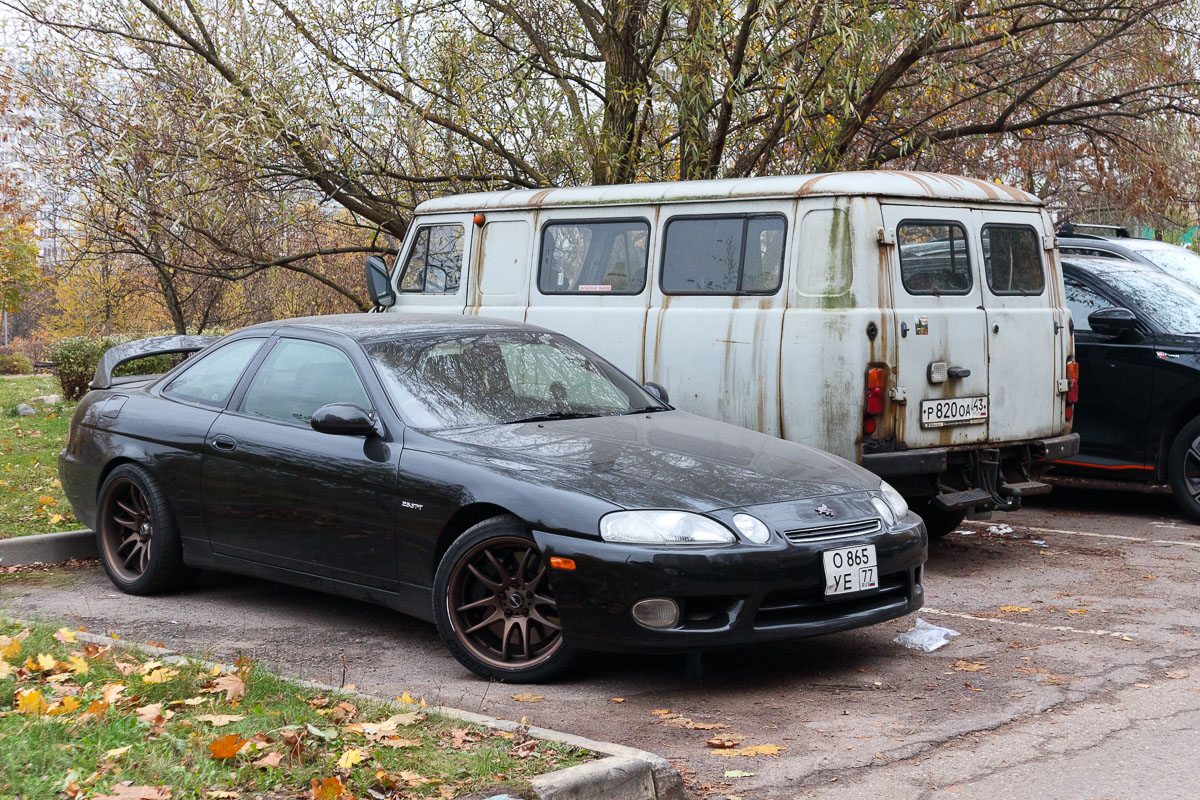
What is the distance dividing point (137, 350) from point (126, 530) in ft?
3.90

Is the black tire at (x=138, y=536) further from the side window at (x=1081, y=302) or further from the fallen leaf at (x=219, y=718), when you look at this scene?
the side window at (x=1081, y=302)

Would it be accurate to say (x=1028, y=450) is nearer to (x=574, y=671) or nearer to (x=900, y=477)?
(x=900, y=477)

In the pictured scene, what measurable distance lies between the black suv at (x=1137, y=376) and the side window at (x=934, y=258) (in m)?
2.34

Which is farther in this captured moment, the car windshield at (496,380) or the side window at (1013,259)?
the side window at (1013,259)

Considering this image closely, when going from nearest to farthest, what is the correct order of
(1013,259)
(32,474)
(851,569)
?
(851,569)
(1013,259)
(32,474)

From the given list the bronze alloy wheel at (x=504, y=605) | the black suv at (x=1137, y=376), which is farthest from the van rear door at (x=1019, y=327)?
the bronze alloy wheel at (x=504, y=605)

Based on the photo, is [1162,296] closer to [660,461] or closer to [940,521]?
[940,521]

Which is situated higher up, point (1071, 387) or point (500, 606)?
point (1071, 387)

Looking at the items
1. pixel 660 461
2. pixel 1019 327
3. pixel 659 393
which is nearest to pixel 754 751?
pixel 660 461

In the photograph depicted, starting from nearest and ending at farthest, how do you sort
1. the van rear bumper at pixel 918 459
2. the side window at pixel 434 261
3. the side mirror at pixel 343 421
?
1. the side mirror at pixel 343 421
2. the van rear bumper at pixel 918 459
3. the side window at pixel 434 261

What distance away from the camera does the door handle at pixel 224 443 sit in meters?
6.33

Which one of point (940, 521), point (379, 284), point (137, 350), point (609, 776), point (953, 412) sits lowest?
point (609, 776)

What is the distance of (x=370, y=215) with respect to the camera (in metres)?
13.2

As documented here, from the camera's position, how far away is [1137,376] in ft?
31.2
